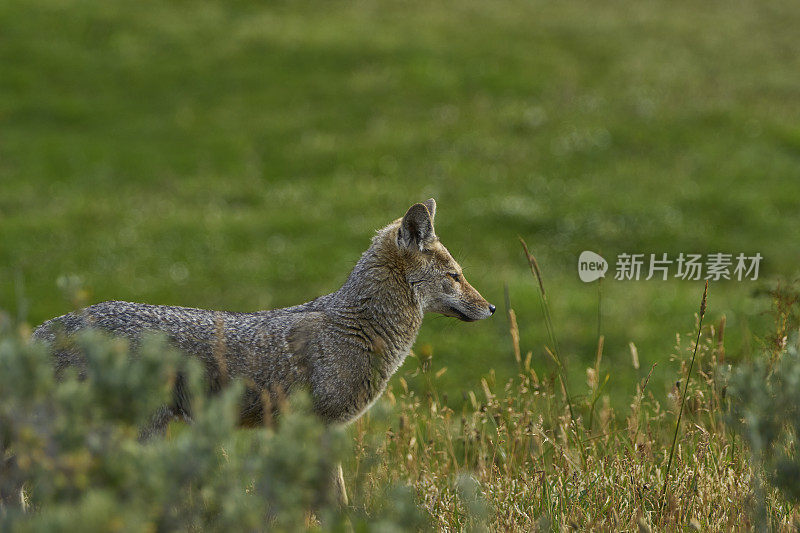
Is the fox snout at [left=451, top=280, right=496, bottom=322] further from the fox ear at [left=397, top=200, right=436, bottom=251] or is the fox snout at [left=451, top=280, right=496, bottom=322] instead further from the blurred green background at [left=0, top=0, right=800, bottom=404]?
the blurred green background at [left=0, top=0, right=800, bottom=404]

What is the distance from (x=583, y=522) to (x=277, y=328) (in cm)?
234

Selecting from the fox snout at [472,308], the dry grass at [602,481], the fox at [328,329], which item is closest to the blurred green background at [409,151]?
the fox at [328,329]

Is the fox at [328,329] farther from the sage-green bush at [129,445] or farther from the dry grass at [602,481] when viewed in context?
the sage-green bush at [129,445]

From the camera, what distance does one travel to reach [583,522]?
4723 millimetres

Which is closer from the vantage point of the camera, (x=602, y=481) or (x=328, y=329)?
(x=602, y=481)

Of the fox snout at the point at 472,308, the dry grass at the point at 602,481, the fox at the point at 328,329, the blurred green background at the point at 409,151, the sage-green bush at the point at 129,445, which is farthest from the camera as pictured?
the blurred green background at the point at 409,151

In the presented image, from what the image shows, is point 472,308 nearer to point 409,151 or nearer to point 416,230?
point 416,230

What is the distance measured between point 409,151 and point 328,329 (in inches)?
773

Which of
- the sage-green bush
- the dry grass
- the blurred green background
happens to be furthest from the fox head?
the blurred green background

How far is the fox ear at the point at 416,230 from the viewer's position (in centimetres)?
571

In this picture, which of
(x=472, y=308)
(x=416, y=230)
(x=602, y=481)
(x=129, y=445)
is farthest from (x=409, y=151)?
(x=129, y=445)

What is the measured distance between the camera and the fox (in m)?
5.32

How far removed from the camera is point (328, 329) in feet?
18.9

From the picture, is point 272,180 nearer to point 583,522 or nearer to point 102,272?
point 102,272
